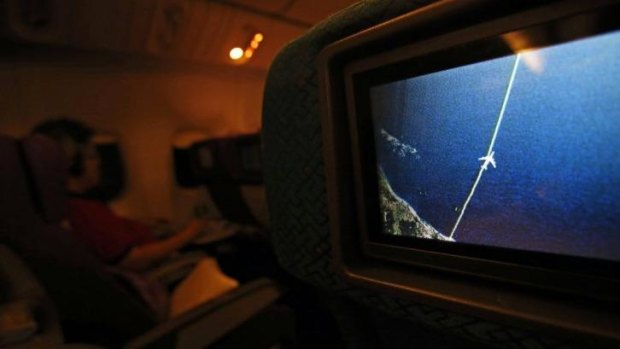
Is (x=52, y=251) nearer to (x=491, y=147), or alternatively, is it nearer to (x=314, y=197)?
(x=314, y=197)

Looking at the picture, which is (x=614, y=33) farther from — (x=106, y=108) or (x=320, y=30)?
(x=106, y=108)

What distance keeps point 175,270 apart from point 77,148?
1313mm

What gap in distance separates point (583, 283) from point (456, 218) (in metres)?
0.13

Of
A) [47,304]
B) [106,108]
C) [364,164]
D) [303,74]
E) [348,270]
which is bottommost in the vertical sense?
[47,304]

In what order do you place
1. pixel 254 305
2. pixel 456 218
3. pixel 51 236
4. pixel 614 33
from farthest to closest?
1. pixel 51 236
2. pixel 254 305
3. pixel 456 218
4. pixel 614 33

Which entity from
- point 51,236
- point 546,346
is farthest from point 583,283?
point 51,236

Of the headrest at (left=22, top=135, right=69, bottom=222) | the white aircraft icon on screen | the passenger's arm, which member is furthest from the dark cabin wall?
the white aircraft icon on screen

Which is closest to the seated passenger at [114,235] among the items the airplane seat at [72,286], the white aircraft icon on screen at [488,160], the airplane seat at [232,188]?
the airplane seat at [232,188]

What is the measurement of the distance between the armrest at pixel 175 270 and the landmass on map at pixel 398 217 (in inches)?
63.4

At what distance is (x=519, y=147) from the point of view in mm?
365

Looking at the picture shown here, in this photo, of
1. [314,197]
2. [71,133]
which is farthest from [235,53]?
[314,197]

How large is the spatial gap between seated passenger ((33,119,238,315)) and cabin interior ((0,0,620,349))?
28 millimetres

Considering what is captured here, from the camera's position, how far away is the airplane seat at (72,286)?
1.05 metres

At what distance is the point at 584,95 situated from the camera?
0.32 meters
